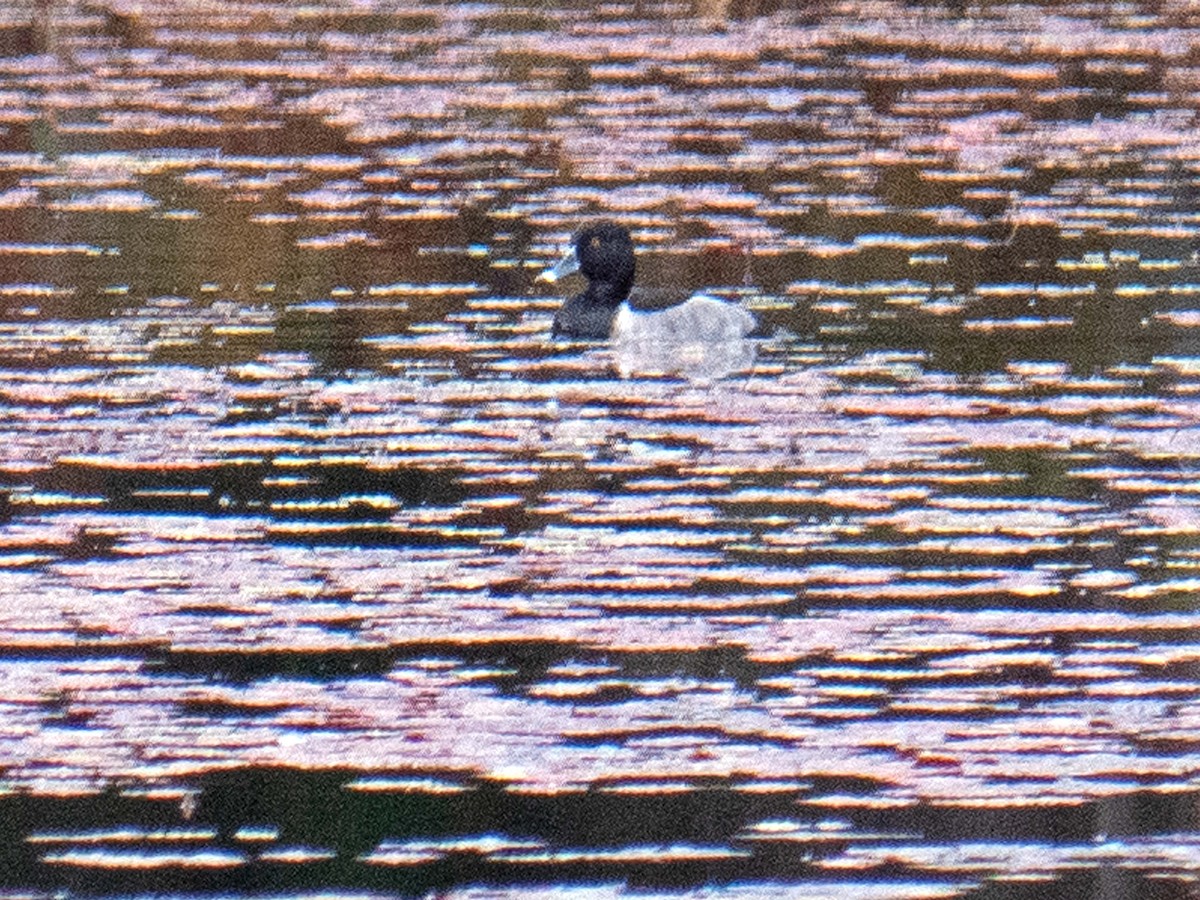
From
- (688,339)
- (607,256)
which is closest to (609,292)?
(607,256)

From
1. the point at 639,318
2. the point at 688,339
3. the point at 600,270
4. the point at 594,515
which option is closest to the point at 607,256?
the point at 600,270

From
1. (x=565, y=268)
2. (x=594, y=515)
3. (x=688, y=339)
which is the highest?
(x=565, y=268)

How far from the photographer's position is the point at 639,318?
12.2m

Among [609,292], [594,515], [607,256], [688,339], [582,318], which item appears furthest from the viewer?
[607,256]

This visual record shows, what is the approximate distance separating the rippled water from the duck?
170mm

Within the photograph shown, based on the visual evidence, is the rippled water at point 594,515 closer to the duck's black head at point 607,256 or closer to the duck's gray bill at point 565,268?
the duck's gray bill at point 565,268

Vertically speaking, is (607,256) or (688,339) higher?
(607,256)

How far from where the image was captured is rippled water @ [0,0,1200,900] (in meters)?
6.02

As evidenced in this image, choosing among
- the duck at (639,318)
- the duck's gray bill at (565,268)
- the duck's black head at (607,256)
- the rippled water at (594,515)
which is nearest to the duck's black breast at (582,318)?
the duck at (639,318)

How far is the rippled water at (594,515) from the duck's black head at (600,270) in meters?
0.19

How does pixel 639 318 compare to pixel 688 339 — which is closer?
pixel 688 339

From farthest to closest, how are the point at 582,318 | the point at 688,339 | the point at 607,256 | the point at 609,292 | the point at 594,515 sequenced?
the point at 607,256 < the point at 609,292 < the point at 582,318 < the point at 688,339 < the point at 594,515

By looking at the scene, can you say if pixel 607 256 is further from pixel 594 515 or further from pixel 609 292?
pixel 594 515

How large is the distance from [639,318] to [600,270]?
0.43 meters
